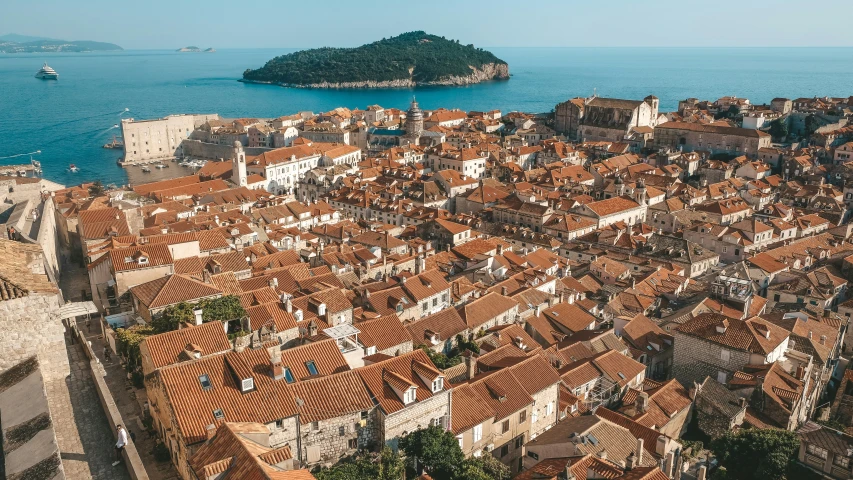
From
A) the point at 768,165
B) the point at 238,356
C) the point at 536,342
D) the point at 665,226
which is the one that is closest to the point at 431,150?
the point at 665,226

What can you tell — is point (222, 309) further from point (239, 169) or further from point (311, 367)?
point (239, 169)

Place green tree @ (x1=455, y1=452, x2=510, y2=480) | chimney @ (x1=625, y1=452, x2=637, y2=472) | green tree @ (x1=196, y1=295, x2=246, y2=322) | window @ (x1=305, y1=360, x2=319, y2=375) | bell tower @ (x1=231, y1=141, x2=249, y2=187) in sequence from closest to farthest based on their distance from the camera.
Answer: green tree @ (x1=455, y1=452, x2=510, y2=480), chimney @ (x1=625, y1=452, x2=637, y2=472), window @ (x1=305, y1=360, x2=319, y2=375), green tree @ (x1=196, y1=295, x2=246, y2=322), bell tower @ (x1=231, y1=141, x2=249, y2=187)

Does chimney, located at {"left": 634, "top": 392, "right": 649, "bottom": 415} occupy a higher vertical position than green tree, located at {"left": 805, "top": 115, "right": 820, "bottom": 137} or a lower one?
lower

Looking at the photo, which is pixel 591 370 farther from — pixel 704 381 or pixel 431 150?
pixel 431 150

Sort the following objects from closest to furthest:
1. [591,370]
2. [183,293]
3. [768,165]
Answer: [183,293] < [591,370] < [768,165]

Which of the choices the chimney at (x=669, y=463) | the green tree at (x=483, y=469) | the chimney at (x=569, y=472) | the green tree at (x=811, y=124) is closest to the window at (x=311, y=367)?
the green tree at (x=483, y=469)

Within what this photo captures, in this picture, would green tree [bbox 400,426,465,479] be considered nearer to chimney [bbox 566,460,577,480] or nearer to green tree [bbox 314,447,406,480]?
green tree [bbox 314,447,406,480]

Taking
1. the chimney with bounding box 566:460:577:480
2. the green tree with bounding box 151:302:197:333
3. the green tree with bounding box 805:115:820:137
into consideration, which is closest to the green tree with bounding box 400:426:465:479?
the chimney with bounding box 566:460:577:480

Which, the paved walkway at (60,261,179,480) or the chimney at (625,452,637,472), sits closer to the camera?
the paved walkway at (60,261,179,480)
